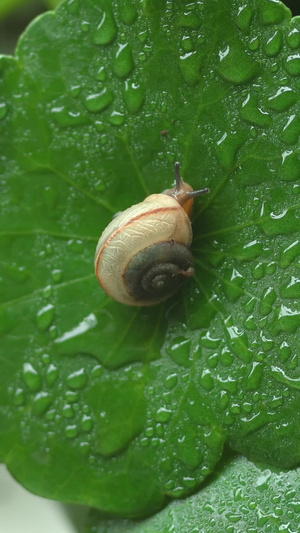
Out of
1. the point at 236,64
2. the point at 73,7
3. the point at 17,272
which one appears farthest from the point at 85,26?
the point at 17,272

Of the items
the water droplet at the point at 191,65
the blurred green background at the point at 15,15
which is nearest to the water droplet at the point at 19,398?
the water droplet at the point at 191,65

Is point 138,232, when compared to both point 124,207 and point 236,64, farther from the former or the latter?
point 236,64

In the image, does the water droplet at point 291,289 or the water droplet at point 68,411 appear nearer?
the water droplet at point 291,289

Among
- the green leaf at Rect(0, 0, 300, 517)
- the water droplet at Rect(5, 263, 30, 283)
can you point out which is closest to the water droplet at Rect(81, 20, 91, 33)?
the green leaf at Rect(0, 0, 300, 517)

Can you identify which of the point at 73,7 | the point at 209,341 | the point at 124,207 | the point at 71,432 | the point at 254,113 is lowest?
the point at 71,432

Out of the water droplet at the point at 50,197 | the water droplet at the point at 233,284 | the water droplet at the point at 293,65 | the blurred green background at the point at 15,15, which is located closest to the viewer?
the water droplet at the point at 293,65

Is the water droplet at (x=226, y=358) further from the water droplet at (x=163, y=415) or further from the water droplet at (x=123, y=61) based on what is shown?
the water droplet at (x=123, y=61)

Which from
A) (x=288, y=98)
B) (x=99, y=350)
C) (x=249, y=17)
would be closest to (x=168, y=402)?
(x=99, y=350)
